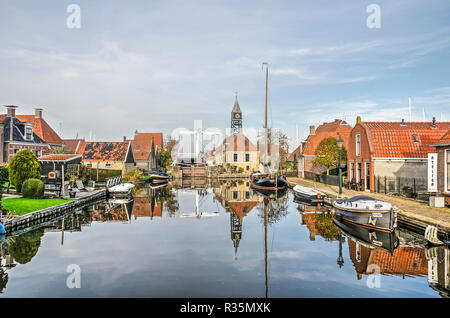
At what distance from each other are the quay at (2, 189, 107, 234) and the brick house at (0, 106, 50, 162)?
20.8 meters

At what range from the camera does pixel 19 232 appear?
56.5 ft

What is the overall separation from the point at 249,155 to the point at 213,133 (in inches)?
1428

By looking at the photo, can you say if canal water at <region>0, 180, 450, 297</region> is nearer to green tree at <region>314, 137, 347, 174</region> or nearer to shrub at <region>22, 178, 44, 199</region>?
shrub at <region>22, 178, 44, 199</region>

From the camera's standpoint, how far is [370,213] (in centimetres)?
1733

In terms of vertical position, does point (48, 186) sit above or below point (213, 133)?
below

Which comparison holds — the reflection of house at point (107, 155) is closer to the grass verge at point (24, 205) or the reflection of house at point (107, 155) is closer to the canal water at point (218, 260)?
the grass verge at point (24, 205)

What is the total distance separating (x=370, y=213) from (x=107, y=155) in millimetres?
47087

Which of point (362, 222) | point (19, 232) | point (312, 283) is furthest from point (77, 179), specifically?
point (312, 283)

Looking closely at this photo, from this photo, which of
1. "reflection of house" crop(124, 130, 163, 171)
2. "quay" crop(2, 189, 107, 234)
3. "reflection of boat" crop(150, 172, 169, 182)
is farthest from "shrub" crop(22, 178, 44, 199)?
"reflection of house" crop(124, 130, 163, 171)

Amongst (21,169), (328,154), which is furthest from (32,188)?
(328,154)

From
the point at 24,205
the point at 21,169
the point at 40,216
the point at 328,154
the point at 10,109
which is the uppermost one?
the point at 10,109

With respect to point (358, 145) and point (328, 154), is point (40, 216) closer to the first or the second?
point (358, 145)
